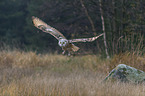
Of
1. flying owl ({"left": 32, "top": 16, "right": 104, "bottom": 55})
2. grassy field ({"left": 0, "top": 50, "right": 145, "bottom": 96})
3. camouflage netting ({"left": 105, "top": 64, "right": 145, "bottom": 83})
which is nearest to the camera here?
flying owl ({"left": 32, "top": 16, "right": 104, "bottom": 55})

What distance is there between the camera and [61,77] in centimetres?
600

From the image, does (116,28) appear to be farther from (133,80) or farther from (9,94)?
(9,94)

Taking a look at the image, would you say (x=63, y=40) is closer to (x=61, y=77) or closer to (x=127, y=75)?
(x=127, y=75)

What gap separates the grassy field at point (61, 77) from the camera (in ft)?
12.2

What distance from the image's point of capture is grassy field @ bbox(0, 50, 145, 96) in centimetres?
372

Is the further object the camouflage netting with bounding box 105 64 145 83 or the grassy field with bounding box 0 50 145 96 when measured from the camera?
the camouflage netting with bounding box 105 64 145 83

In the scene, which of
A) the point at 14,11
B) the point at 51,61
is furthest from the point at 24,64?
the point at 14,11

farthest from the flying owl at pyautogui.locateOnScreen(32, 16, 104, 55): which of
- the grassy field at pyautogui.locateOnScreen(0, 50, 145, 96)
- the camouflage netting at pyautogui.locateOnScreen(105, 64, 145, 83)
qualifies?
the camouflage netting at pyautogui.locateOnScreen(105, 64, 145, 83)

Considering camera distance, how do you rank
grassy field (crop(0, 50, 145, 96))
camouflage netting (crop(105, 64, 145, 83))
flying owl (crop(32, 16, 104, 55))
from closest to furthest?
flying owl (crop(32, 16, 104, 55)) → grassy field (crop(0, 50, 145, 96)) → camouflage netting (crop(105, 64, 145, 83))

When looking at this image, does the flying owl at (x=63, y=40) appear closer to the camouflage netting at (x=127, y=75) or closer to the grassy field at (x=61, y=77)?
the grassy field at (x=61, y=77)

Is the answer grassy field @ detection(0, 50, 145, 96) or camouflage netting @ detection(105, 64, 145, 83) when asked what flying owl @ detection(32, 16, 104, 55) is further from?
camouflage netting @ detection(105, 64, 145, 83)

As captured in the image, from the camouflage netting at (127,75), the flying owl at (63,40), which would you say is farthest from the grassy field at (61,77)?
the flying owl at (63,40)

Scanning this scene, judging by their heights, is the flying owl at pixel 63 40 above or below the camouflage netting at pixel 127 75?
above

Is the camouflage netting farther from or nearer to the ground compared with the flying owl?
nearer to the ground
